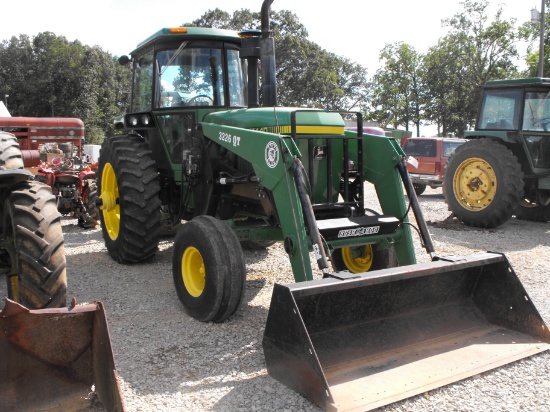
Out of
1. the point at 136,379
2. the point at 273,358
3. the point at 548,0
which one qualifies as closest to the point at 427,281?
the point at 273,358

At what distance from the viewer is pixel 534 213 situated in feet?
33.6

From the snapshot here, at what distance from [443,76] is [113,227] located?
33.9 m

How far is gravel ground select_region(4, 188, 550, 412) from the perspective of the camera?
326 cm

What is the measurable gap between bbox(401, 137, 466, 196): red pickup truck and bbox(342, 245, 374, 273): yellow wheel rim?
30.7 feet

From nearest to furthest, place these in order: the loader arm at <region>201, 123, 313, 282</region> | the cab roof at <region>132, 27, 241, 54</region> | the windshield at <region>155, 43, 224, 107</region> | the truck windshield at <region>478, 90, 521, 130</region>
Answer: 1. the loader arm at <region>201, 123, 313, 282</region>
2. the cab roof at <region>132, 27, 241, 54</region>
3. the windshield at <region>155, 43, 224, 107</region>
4. the truck windshield at <region>478, 90, 521, 130</region>

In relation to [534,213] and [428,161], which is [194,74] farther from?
[428,161]

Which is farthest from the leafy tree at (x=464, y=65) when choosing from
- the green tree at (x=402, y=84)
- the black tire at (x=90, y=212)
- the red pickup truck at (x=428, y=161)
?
the black tire at (x=90, y=212)

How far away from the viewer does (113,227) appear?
267 inches

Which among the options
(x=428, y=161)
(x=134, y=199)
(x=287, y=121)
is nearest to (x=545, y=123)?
(x=428, y=161)

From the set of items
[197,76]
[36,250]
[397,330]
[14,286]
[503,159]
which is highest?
[197,76]

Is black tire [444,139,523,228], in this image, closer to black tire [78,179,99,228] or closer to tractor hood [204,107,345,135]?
tractor hood [204,107,345,135]

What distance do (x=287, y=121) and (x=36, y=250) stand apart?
8.02ft

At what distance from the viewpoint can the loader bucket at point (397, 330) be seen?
327cm

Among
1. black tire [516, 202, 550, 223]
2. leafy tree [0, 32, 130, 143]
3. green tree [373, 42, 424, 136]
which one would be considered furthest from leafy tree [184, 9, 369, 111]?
black tire [516, 202, 550, 223]
